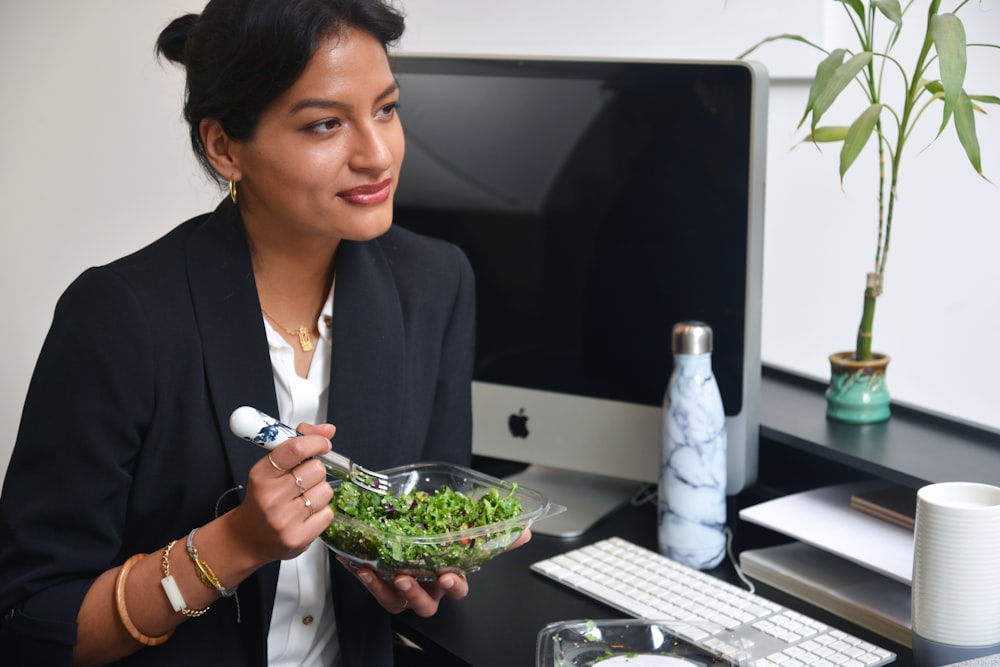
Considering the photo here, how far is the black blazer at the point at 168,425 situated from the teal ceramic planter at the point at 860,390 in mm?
583

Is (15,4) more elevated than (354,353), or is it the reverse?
(15,4)

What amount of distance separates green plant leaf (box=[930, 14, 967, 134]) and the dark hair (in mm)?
631

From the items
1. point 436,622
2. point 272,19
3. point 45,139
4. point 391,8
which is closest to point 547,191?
point 391,8

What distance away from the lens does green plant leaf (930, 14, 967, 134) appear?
1225 millimetres

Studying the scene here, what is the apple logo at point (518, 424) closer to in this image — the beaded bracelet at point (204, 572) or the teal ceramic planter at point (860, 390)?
the teal ceramic planter at point (860, 390)

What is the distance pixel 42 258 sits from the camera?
2.30 meters

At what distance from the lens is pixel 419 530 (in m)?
1.20

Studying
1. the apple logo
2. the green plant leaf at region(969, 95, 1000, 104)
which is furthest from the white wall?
the apple logo

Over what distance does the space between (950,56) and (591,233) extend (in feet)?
1.77

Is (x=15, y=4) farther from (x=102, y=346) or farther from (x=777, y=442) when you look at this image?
(x=777, y=442)

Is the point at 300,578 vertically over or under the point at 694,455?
under

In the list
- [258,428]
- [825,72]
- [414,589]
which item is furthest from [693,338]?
[258,428]

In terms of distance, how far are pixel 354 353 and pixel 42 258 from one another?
3.89ft

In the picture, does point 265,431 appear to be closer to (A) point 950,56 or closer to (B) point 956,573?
(B) point 956,573
